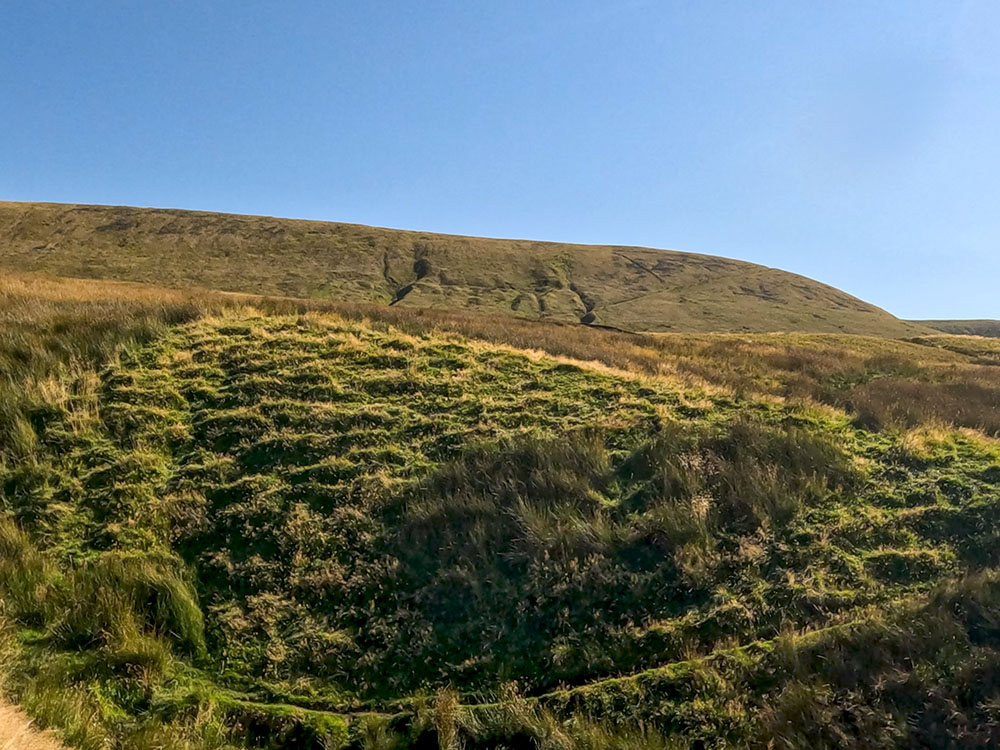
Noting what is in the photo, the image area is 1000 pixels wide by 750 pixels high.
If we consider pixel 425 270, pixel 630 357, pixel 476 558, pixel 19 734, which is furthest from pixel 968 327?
pixel 19 734

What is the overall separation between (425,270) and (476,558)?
7937cm

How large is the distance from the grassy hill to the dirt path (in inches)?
8.9

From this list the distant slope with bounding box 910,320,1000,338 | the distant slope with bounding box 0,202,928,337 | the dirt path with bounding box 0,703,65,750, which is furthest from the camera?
the distant slope with bounding box 910,320,1000,338

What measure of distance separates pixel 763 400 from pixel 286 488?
8.85 metres

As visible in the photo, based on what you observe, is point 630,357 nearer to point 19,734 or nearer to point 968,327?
point 19,734

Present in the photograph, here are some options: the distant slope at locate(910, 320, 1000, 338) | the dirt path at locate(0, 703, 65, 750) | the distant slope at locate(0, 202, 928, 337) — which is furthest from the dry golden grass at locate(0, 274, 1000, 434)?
the distant slope at locate(910, 320, 1000, 338)

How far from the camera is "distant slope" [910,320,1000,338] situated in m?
92.8

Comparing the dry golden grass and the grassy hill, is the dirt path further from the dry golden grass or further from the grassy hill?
the dry golden grass

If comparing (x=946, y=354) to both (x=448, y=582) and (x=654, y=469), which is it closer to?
(x=654, y=469)

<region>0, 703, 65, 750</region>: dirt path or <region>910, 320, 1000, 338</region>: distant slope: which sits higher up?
<region>910, 320, 1000, 338</region>: distant slope

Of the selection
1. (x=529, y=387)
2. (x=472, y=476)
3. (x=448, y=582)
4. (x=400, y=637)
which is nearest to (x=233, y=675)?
(x=400, y=637)

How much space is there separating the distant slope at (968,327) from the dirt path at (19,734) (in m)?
111

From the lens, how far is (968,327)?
9712 centimetres

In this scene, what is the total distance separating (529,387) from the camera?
11844 millimetres
